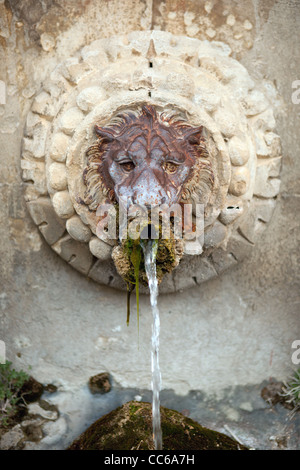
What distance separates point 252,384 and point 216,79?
1478mm

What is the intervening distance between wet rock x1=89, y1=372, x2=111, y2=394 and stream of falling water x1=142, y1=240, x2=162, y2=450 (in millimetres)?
263

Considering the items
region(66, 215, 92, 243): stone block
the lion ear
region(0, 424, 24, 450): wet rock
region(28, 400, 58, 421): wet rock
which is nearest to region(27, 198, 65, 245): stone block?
region(66, 215, 92, 243): stone block

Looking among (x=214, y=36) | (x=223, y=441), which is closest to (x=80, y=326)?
(x=223, y=441)

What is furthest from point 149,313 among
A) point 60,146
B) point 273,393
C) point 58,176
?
point 60,146

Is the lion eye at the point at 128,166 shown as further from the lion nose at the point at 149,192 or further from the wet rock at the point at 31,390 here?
the wet rock at the point at 31,390

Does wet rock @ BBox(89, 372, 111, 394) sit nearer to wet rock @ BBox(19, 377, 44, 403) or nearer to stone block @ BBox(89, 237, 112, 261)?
wet rock @ BBox(19, 377, 44, 403)

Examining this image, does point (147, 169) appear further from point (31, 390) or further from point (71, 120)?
point (31, 390)

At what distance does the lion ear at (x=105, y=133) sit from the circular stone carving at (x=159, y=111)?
7 cm

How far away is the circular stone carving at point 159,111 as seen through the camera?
291cm

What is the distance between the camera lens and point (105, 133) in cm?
281

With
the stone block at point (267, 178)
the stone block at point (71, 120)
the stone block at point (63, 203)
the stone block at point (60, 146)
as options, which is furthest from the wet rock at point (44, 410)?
the stone block at point (267, 178)

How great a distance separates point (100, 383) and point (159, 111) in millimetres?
1349

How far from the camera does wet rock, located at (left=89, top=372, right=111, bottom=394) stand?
3.30 metres

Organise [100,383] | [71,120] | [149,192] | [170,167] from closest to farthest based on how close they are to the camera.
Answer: [149,192] → [170,167] → [71,120] → [100,383]
